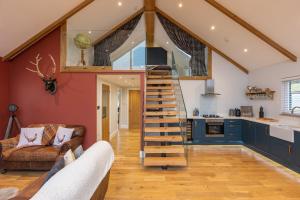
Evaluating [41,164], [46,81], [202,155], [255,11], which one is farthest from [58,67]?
[255,11]

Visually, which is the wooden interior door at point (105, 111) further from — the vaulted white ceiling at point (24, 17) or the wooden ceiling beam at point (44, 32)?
the vaulted white ceiling at point (24, 17)

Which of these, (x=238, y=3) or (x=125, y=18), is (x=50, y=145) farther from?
(x=238, y=3)

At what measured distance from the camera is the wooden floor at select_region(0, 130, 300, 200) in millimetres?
3072

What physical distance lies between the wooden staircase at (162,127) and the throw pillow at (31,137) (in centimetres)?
258

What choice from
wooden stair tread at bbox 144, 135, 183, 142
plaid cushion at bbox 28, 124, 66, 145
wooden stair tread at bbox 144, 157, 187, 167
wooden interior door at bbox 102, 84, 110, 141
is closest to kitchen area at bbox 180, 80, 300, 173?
wooden stair tread at bbox 144, 135, 183, 142

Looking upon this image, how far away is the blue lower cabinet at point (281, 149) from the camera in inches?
159

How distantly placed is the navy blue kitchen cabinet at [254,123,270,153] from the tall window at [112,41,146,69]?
372cm

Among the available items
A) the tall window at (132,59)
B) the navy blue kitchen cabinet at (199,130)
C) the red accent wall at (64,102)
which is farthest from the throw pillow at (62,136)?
the navy blue kitchen cabinet at (199,130)

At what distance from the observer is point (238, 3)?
4.21m

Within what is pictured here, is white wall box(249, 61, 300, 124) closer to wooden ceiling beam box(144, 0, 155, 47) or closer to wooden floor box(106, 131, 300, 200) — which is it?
wooden floor box(106, 131, 300, 200)

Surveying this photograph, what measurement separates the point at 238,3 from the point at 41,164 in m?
A: 5.61

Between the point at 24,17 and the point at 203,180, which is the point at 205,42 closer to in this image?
the point at 203,180

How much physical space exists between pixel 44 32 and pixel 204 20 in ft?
15.2

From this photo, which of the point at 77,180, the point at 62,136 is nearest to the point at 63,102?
the point at 62,136
